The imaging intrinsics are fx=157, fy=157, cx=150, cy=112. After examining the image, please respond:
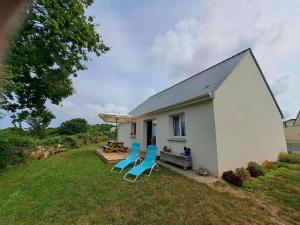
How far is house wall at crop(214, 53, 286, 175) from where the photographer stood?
6.91 metres

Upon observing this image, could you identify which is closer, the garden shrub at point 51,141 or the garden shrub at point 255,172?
the garden shrub at point 255,172

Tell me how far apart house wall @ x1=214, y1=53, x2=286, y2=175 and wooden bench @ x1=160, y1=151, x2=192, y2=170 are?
1.56 m

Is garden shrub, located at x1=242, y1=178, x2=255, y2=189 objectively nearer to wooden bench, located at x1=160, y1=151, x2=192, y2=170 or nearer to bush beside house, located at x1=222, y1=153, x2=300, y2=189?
bush beside house, located at x1=222, y1=153, x2=300, y2=189

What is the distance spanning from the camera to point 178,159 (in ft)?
26.3

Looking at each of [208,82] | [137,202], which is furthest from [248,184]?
[208,82]

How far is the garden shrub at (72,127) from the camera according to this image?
23.5m

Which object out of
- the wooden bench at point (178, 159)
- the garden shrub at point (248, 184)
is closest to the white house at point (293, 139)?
the garden shrub at point (248, 184)

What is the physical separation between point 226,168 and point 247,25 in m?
7.81

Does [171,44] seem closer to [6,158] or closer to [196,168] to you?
[196,168]

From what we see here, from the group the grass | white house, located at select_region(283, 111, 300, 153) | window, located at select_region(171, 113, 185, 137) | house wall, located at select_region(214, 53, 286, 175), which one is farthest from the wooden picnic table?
white house, located at select_region(283, 111, 300, 153)

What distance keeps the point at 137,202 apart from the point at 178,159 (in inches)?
159

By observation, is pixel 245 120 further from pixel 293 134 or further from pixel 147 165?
pixel 293 134

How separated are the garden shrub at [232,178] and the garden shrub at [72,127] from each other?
22364 millimetres

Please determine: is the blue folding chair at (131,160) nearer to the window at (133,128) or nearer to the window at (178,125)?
the window at (178,125)
